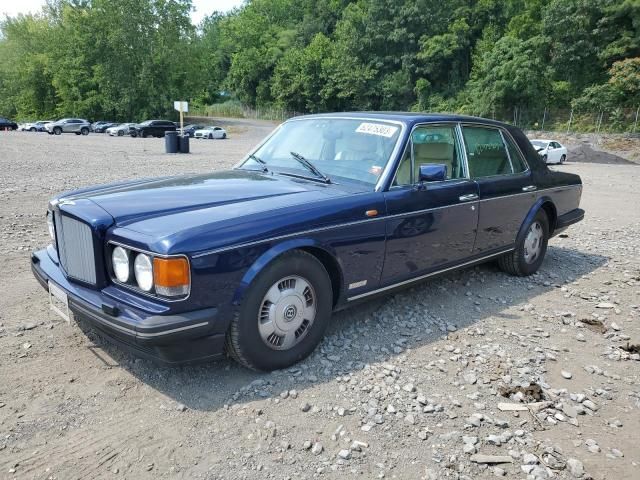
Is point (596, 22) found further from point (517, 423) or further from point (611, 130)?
point (517, 423)

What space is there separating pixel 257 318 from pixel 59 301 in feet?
4.40

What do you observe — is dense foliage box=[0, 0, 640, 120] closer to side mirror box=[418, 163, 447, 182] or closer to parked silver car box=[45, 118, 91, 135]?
parked silver car box=[45, 118, 91, 135]

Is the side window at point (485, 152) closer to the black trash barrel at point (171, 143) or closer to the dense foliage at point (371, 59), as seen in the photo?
the black trash barrel at point (171, 143)

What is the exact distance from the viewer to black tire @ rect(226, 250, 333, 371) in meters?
2.99

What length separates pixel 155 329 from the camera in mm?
2664

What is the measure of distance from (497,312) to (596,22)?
154ft

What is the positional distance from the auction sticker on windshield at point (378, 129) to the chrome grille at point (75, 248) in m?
2.28

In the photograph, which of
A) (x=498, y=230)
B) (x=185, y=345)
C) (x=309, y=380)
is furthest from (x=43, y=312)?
(x=498, y=230)

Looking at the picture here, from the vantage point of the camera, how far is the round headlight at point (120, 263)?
2.87m

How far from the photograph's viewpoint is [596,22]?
4166 centimetres

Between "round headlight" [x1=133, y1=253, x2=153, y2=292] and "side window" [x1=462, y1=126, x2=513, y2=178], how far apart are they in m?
3.04

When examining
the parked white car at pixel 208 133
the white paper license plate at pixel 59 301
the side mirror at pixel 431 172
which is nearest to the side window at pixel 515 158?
the side mirror at pixel 431 172

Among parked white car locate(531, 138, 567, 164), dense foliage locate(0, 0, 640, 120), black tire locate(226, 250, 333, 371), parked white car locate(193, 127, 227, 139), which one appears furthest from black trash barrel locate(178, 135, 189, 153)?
dense foliage locate(0, 0, 640, 120)

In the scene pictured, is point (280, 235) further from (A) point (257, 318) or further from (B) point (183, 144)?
(B) point (183, 144)
